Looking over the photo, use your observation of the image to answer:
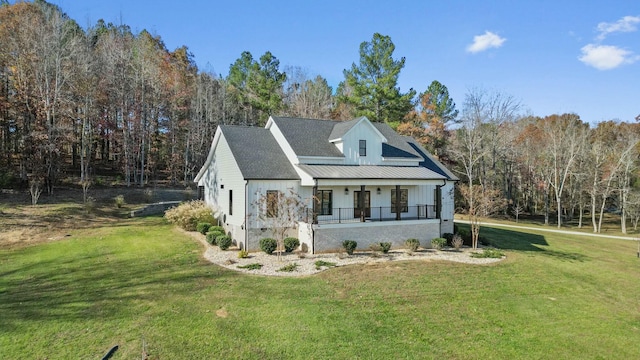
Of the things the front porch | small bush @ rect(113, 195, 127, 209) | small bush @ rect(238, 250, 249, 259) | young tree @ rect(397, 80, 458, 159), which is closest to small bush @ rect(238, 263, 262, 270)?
small bush @ rect(238, 250, 249, 259)

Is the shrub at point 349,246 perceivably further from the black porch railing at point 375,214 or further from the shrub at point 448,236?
the shrub at point 448,236

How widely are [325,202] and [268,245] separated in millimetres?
4328

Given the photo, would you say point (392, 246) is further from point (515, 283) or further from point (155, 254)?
point (155, 254)

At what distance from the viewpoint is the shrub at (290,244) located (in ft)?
53.4

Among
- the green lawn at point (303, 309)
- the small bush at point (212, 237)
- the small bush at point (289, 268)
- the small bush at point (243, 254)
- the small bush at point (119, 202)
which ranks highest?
the small bush at point (119, 202)

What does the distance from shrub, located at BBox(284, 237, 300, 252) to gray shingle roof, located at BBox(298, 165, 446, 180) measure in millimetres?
3198

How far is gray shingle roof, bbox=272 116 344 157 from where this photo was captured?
19562 mm

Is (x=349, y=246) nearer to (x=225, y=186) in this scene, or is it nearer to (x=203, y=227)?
(x=225, y=186)

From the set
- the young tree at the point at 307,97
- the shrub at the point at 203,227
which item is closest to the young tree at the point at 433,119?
the young tree at the point at 307,97

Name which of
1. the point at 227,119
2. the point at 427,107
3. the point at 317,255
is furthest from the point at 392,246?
the point at 227,119

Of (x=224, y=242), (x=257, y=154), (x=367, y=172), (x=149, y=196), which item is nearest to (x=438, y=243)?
(x=367, y=172)

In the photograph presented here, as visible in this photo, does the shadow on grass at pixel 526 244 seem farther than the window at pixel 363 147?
No

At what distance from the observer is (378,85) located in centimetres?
3906

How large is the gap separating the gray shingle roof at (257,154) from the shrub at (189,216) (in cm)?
485
